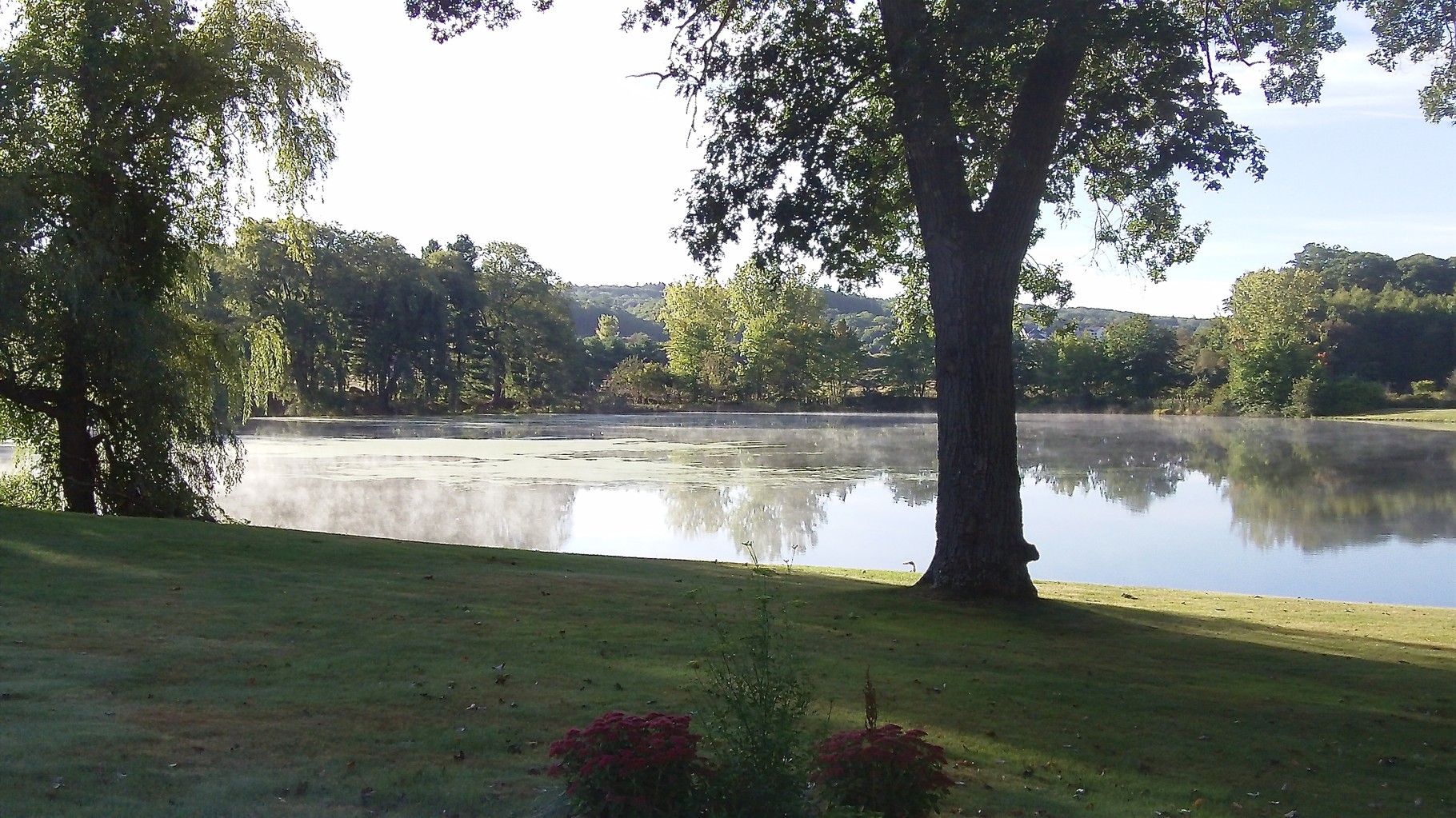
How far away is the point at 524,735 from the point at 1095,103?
907 centimetres

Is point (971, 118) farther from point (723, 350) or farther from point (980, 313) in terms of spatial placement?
point (723, 350)

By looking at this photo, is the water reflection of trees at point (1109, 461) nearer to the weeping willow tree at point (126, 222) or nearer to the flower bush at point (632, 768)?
the weeping willow tree at point (126, 222)

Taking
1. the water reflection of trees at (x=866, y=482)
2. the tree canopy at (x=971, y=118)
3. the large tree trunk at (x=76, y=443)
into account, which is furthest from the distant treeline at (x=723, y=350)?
the tree canopy at (x=971, y=118)

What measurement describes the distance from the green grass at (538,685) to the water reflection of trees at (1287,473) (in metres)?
9.91

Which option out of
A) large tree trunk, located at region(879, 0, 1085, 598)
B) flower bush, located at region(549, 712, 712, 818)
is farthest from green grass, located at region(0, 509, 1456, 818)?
flower bush, located at region(549, 712, 712, 818)

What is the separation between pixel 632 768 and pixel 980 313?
24.8 feet

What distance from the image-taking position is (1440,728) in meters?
6.12

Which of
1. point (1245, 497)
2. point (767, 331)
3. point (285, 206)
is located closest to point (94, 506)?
point (285, 206)

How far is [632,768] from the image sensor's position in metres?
3.48

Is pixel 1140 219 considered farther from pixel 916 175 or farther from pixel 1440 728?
pixel 1440 728

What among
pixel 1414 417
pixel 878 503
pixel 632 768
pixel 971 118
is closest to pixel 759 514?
pixel 878 503

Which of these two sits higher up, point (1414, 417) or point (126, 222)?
point (126, 222)

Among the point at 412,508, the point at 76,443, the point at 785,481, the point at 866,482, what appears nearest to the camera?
the point at 76,443

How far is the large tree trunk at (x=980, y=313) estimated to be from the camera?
10.1 m
